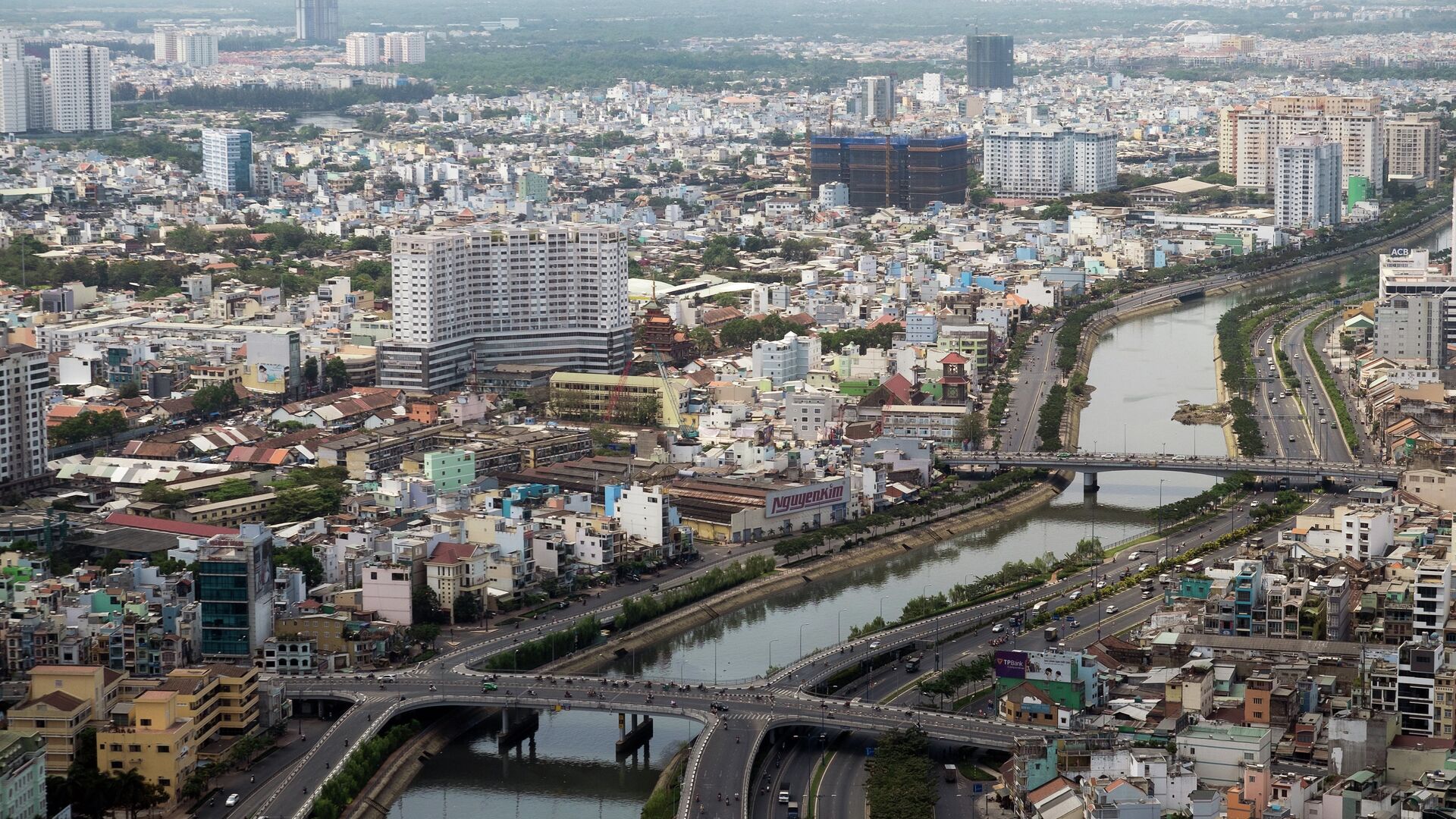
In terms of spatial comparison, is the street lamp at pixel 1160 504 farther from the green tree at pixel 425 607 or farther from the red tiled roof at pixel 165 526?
the red tiled roof at pixel 165 526

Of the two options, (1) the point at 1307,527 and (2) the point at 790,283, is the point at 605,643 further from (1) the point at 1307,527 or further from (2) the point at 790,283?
(2) the point at 790,283

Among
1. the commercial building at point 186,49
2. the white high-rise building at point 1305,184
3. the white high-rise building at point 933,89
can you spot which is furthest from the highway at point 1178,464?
the commercial building at point 186,49

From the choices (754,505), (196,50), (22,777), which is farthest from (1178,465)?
(196,50)

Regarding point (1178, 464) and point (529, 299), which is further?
point (529, 299)

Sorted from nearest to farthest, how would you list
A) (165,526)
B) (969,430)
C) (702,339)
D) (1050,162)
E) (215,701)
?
(215,701)
(165,526)
(969,430)
(702,339)
(1050,162)

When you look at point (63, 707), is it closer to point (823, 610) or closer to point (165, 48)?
point (823, 610)

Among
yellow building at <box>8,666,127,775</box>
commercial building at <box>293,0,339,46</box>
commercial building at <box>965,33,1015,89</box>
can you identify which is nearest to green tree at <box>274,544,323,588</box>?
yellow building at <box>8,666,127,775</box>
